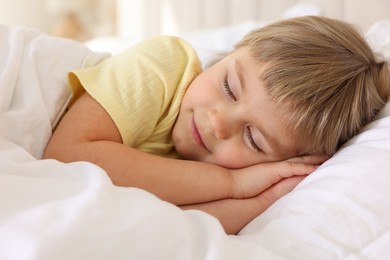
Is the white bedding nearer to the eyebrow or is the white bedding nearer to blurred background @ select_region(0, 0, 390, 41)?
the eyebrow

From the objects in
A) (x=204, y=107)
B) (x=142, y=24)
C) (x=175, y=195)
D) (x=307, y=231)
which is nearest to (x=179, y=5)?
(x=142, y=24)

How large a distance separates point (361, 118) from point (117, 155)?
416mm

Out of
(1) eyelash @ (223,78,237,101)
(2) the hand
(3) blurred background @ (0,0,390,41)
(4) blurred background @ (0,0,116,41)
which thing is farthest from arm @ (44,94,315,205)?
(4) blurred background @ (0,0,116,41)

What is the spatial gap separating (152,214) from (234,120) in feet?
1.27

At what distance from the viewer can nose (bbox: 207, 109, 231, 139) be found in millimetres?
913

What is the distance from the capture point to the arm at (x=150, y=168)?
0.86m

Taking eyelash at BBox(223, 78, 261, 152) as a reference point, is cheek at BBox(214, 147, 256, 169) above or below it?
below

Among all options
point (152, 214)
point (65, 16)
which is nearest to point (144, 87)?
point (152, 214)

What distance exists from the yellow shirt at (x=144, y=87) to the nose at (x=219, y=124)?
0.11 meters

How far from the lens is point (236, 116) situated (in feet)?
3.01

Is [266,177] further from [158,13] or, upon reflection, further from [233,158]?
[158,13]

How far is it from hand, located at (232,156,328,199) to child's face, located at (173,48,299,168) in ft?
0.11

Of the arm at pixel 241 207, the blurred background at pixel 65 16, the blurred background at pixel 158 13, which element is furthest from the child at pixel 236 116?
the blurred background at pixel 65 16

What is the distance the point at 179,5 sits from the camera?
2191 mm
